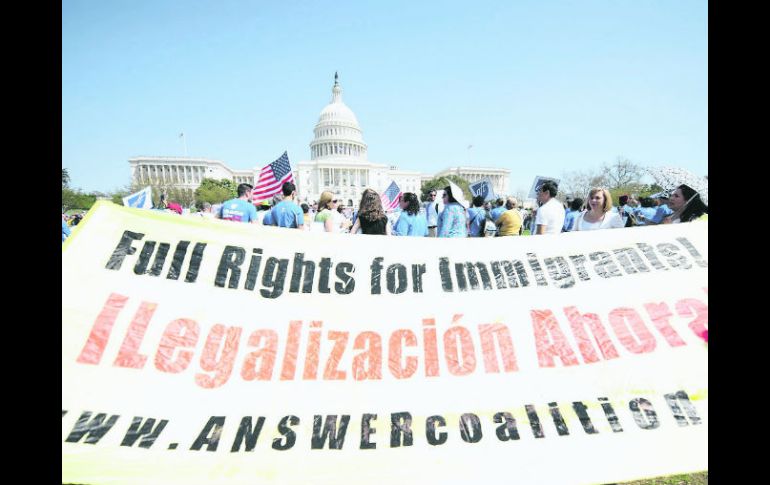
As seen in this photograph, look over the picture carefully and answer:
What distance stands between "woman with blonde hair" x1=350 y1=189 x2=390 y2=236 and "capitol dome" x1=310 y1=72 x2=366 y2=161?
82250 millimetres

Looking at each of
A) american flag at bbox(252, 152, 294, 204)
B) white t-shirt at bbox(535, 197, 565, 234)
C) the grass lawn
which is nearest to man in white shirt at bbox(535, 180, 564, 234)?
white t-shirt at bbox(535, 197, 565, 234)

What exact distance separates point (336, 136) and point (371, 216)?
84.5m

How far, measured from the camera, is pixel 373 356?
2193 millimetres

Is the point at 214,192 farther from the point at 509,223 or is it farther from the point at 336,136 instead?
the point at 509,223

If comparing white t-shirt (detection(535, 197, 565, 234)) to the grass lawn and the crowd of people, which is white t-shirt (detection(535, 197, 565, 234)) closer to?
the crowd of people

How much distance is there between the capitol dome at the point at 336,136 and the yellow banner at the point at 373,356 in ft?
277

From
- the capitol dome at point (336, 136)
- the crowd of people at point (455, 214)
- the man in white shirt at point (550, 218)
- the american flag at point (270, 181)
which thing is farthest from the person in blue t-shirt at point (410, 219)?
the capitol dome at point (336, 136)

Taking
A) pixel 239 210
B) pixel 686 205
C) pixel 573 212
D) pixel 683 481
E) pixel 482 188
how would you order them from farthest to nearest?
pixel 482 188 < pixel 573 212 < pixel 239 210 < pixel 686 205 < pixel 683 481

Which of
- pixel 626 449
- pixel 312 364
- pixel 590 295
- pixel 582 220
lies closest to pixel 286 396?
pixel 312 364

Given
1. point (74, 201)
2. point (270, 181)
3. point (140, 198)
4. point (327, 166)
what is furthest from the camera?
point (327, 166)

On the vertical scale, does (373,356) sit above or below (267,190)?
below

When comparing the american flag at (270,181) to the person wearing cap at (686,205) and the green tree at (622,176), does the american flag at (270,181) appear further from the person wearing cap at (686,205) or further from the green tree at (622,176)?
the green tree at (622,176)

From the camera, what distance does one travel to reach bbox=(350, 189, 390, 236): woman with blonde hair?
454 centimetres

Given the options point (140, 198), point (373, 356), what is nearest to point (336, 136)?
point (140, 198)
